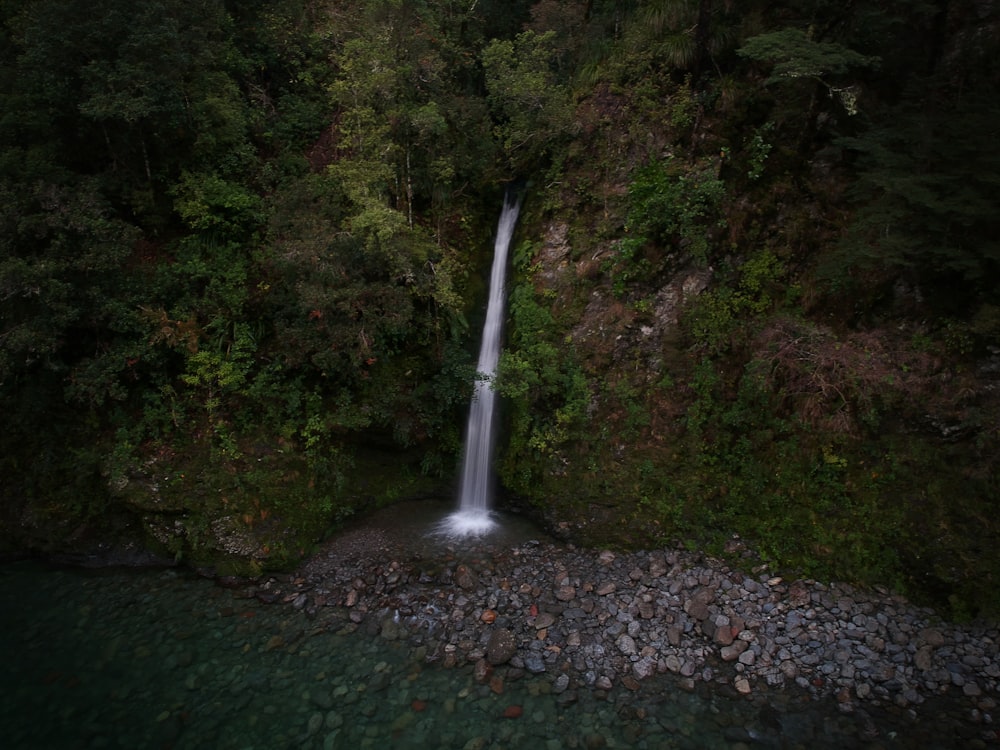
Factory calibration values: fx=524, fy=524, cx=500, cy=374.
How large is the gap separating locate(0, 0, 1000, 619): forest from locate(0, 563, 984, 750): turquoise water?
60.6 inches

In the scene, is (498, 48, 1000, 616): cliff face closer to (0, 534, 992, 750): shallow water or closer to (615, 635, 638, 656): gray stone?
(615, 635, 638, 656): gray stone

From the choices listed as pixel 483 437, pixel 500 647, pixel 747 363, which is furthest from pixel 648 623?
pixel 483 437

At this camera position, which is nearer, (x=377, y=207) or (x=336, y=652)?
(x=336, y=652)

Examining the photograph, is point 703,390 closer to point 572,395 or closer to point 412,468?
point 572,395

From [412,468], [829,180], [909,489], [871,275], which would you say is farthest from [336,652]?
[829,180]

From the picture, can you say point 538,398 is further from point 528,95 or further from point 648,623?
point 528,95

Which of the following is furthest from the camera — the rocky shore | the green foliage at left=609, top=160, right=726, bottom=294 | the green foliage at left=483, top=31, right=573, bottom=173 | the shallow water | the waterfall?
the green foliage at left=483, top=31, right=573, bottom=173

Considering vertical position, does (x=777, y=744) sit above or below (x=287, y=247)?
below

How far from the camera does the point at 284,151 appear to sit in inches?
495

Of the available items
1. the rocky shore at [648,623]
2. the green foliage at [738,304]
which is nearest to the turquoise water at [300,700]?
the rocky shore at [648,623]

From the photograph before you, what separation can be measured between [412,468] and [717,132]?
931 centimetres

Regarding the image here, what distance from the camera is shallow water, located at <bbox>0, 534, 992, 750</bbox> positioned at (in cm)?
656

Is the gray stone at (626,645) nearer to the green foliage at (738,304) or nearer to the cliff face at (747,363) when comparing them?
the cliff face at (747,363)

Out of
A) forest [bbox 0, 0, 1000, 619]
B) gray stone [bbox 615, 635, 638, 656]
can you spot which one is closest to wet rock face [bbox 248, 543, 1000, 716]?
gray stone [bbox 615, 635, 638, 656]
